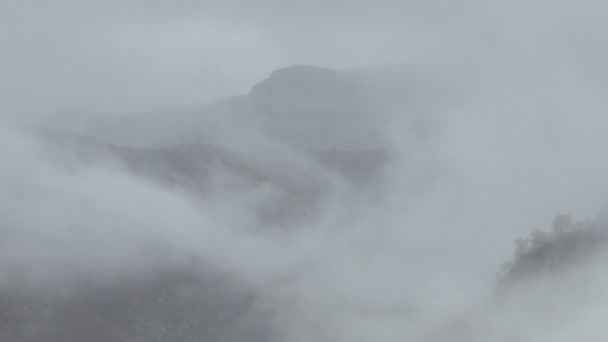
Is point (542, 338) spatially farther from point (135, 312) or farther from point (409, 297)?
point (135, 312)

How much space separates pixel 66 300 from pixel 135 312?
7.85 m

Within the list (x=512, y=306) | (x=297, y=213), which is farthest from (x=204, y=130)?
(x=512, y=306)

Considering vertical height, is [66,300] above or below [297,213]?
below

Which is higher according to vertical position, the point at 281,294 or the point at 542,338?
the point at 281,294

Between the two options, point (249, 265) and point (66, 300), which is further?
point (249, 265)

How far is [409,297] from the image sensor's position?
11875 cm

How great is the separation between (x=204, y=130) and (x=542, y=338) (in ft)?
330

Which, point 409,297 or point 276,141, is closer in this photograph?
point 409,297

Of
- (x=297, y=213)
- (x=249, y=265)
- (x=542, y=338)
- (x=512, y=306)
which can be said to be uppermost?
(x=297, y=213)

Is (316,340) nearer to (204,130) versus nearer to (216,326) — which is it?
(216,326)

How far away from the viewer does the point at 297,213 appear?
494 feet

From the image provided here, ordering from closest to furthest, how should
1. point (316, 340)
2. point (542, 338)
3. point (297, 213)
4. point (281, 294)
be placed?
point (542, 338) → point (316, 340) → point (281, 294) → point (297, 213)

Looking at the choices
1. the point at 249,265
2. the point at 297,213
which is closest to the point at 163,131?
the point at 297,213

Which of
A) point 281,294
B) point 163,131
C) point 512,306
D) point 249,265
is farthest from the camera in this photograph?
point 163,131
